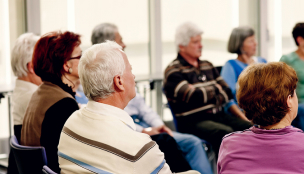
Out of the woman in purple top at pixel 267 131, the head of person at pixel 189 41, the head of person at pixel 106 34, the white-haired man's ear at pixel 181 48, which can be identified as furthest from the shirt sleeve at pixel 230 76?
the woman in purple top at pixel 267 131

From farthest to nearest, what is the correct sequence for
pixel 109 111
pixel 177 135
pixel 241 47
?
pixel 241 47
pixel 177 135
pixel 109 111

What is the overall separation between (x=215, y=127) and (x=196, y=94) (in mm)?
333

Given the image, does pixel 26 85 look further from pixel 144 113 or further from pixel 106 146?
pixel 106 146

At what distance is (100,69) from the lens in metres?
1.52

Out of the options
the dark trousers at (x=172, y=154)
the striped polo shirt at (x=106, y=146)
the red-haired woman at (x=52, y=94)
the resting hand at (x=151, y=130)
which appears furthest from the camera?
the resting hand at (x=151, y=130)

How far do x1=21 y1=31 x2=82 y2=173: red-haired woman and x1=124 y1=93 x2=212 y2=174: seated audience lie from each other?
0.98 meters

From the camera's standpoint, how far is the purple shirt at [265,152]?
4.92 feet

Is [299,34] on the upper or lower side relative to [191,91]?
upper

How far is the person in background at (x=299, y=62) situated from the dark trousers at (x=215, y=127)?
0.44m

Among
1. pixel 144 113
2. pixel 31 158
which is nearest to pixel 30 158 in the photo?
pixel 31 158

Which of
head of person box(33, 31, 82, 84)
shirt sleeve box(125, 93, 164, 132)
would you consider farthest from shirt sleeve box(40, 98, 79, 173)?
shirt sleeve box(125, 93, 164, 132)

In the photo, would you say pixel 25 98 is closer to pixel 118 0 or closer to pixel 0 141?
pixel 0 141

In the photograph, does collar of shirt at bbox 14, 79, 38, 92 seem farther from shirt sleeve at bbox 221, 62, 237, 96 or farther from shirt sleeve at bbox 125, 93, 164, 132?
shirt sleeve at bbox 221, 62, 237, 96

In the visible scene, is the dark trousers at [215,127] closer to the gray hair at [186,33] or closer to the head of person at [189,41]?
the head of person at [189,41]
